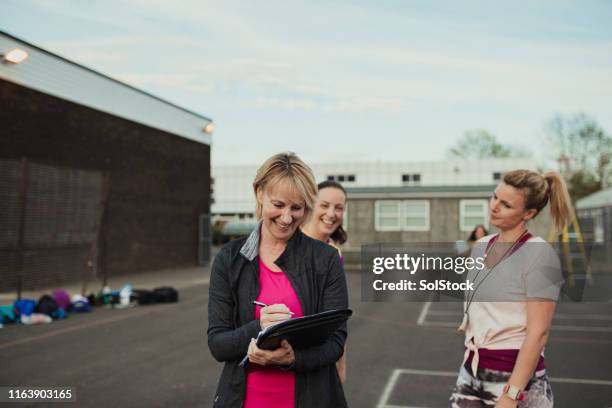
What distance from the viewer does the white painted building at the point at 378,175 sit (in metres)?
55.8

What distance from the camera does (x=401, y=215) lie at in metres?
28.5

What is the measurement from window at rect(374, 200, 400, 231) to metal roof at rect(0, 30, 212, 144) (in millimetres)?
10263

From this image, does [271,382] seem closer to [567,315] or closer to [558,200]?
[558,200]

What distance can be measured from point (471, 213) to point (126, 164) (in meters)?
16.9

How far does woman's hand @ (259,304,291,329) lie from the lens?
2.00 meters

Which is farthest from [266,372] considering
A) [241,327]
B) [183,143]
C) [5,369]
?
[183,143]

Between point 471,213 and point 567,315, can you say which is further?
point 471,213

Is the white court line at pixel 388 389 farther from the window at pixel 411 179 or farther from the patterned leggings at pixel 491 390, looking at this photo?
the window at pixel 411 179

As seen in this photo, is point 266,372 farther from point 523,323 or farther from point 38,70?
point 38,70

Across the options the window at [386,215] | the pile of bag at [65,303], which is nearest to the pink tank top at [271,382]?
the pile of bag at [65,303]

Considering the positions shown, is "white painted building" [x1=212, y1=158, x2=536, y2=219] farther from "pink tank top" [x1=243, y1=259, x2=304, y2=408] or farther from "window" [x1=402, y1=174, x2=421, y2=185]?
"pink tank top" [x1=243, y1=259, x2=304, y2=408]

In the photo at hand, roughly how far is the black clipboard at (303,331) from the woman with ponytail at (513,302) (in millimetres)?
868

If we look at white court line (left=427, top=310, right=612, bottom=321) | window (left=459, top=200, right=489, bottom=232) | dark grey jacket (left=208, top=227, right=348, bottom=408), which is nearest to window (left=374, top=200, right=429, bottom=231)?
window (left=459, top=200, right=489, bottom=232)

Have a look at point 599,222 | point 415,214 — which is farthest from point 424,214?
point 599,222
